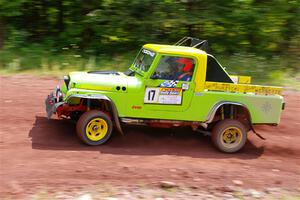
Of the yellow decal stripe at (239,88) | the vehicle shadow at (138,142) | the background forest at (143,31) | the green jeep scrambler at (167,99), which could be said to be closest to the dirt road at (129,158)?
the vehicle shadow at (138,142)

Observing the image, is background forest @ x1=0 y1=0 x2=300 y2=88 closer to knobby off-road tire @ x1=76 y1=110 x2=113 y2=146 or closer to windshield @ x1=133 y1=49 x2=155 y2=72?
windshield @ x1=133 y1=49 x2=155 y2=72

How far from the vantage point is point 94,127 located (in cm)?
738

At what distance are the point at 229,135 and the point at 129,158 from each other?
185 cm

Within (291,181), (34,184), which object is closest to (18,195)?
(34,184)

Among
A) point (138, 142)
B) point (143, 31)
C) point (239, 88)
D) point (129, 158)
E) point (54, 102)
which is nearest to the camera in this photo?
point (129, 158)

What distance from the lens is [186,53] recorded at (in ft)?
24.8

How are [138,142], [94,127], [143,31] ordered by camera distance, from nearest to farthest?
1. [94,127]
2. [138,142]
3. [143,31]

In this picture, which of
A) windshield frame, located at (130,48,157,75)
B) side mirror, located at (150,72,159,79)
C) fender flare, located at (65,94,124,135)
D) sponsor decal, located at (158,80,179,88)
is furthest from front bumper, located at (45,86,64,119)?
sponsor decal, located at (158,80,179,88)

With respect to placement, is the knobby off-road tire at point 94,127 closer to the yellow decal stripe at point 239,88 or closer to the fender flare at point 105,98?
the fender flare at point 105,98

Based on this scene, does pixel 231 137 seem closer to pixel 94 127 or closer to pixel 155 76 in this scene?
pixel 155 76

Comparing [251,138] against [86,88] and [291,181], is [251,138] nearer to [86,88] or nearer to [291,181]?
[291,181]

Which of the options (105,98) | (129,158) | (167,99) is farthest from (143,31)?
(129,158)

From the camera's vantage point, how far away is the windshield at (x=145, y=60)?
25.1 ft

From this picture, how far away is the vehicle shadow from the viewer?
7395 mm
